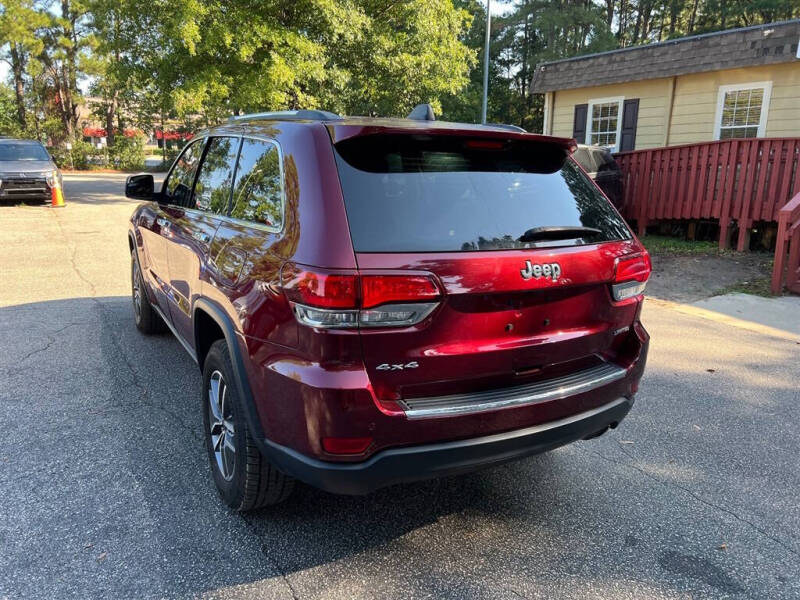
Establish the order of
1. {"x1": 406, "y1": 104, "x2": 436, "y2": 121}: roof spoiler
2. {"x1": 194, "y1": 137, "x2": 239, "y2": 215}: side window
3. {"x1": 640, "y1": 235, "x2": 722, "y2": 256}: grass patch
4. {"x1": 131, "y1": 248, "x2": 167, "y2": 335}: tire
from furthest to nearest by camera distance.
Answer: {"x1": 640, "y1": 235, "x2": 722, "y2": 256}: grass patch → {"x1": 131, "y1": 248, "x2": 167, "y2": 335}: tire → {"x1": 194, "y1": 137, "x2": 239, "y2": 215}: side window → {"x1": 406, "y1": 104, "x2": 436, "y2": 121}: roof spoiler

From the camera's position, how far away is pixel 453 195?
243 cm

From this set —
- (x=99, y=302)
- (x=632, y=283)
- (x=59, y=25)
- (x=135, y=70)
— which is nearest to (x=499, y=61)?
(x=59, y=25)

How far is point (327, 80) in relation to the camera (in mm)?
15469

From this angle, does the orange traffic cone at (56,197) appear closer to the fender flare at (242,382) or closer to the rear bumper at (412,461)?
the fender flare at (242,382)

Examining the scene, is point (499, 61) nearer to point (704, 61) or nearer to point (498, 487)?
point (704, 61)

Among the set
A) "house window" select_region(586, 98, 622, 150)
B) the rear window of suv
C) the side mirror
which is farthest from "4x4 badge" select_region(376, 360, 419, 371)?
"house window" select_region(586, 98, 622, 150)

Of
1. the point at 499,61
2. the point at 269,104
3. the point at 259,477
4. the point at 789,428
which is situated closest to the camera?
the point at 259,477

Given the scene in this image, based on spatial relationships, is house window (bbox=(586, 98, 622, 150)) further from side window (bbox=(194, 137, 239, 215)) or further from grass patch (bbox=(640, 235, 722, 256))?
side window (bbox=(194, 137, 239, 215))

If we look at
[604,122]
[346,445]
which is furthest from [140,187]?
[604,122]

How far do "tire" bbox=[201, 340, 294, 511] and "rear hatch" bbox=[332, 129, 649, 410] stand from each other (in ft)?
2.52

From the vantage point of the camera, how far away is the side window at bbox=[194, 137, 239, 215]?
3.16 meters

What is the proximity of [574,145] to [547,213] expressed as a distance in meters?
0.53

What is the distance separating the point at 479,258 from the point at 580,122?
49.2ft

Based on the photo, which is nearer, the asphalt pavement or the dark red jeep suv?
the dark red jeep suv
